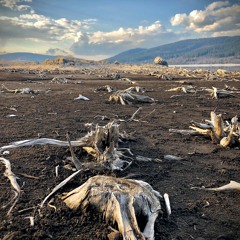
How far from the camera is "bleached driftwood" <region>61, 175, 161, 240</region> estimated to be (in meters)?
3.25

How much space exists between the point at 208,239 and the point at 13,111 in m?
8.74

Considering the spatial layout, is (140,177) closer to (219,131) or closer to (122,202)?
(122,202)

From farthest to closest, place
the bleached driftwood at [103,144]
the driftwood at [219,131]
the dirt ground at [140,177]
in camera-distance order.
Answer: the driftwood at [219,131] → the bleached driftwood at [103,144] → the dirt ground at [140,177]

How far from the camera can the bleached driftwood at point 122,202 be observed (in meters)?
3.25

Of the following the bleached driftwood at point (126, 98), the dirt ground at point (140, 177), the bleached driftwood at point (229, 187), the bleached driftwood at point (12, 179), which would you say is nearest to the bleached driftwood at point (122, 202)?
the dirt ground at point (140, 177)

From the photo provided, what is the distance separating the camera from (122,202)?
3.49 m

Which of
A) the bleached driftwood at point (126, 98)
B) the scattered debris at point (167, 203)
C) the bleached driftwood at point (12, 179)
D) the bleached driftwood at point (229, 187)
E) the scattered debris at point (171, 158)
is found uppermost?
the bleached driftwood at point (12, 179)

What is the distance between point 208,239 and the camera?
3422 mm

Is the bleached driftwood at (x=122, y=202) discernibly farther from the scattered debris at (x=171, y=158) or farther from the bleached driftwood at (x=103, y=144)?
the scattered debris at (x=171, y=158)

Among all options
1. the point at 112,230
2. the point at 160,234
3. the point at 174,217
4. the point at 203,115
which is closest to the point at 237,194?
the point at 174,217

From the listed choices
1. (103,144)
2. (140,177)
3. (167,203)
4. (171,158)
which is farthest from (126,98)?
(167,203)

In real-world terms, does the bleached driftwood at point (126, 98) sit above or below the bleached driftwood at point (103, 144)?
below

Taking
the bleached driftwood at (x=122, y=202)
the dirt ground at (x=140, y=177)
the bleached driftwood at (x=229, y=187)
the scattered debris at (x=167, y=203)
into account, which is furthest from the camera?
the bleached driftwood at (x=229, y=187)

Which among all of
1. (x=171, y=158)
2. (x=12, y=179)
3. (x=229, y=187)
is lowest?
(x=171, y=158)
